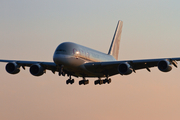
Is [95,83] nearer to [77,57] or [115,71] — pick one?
[115,71]

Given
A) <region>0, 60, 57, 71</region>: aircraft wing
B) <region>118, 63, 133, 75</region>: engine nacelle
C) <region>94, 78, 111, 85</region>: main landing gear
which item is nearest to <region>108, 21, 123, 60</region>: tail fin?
<region>94, 78, 111, 85</region>: main landing gear

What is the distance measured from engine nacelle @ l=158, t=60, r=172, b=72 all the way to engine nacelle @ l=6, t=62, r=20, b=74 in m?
21.2

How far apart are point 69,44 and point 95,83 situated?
12.7 m

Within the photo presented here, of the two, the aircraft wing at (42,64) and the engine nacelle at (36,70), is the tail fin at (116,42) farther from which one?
the engine nacelle at (36,70)

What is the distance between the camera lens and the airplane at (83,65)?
5034 cm

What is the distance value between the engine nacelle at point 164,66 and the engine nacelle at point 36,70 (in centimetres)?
1722

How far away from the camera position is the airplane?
A: 50344 mm

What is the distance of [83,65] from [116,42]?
27.7m

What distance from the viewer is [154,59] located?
5194 cm

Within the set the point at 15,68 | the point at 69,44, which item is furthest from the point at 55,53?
the point at 15,68

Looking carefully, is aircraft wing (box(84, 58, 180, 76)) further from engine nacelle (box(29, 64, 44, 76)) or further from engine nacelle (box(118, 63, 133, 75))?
engine nacelle (box(29, 64, 44, 76))

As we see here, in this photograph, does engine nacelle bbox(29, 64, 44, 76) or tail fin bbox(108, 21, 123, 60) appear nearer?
engine nacelle bbox(29, 64, 44, 76)

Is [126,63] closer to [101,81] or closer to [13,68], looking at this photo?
[101,81]

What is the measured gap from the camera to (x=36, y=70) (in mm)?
55906
